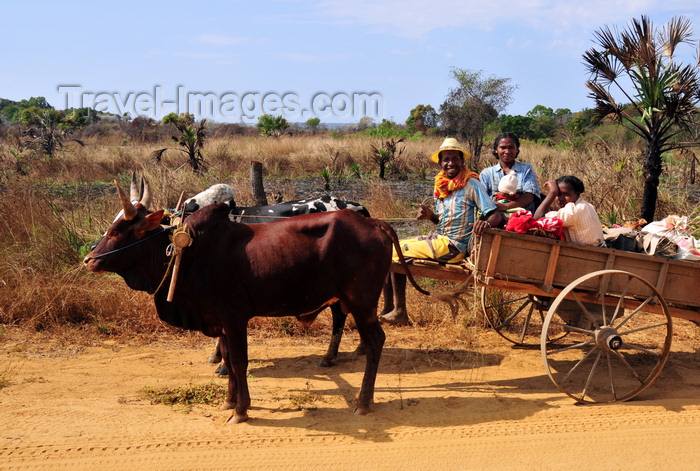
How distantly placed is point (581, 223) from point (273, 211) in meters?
2.98

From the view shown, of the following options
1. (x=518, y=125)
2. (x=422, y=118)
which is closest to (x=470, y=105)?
(x=518, y=125)

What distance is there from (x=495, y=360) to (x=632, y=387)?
128 centimetres

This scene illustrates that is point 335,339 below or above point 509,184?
below

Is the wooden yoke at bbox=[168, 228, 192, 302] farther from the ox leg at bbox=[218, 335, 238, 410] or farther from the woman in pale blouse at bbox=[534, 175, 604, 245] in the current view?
the woman in pale blouse at bbox=[534, 175, 604, 245]

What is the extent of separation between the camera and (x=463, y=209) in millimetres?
5480

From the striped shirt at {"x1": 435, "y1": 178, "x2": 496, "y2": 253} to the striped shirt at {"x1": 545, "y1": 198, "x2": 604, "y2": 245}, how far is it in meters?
0.63

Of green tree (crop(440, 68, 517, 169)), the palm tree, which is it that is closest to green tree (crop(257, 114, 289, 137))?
green tree (crop(440, 68, 517, 169))

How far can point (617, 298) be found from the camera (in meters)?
5.29

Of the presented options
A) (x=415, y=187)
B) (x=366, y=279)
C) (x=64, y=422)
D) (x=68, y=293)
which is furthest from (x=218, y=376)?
(x=415, y=187)

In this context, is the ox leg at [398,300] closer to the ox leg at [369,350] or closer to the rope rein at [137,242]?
the ox leg at [369,350]

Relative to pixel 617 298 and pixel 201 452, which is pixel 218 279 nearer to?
pixel 201 452

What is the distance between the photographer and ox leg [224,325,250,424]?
4590 millimetres

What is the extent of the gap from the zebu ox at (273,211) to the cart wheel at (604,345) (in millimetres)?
1979

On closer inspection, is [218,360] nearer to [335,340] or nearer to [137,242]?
[335,340]
